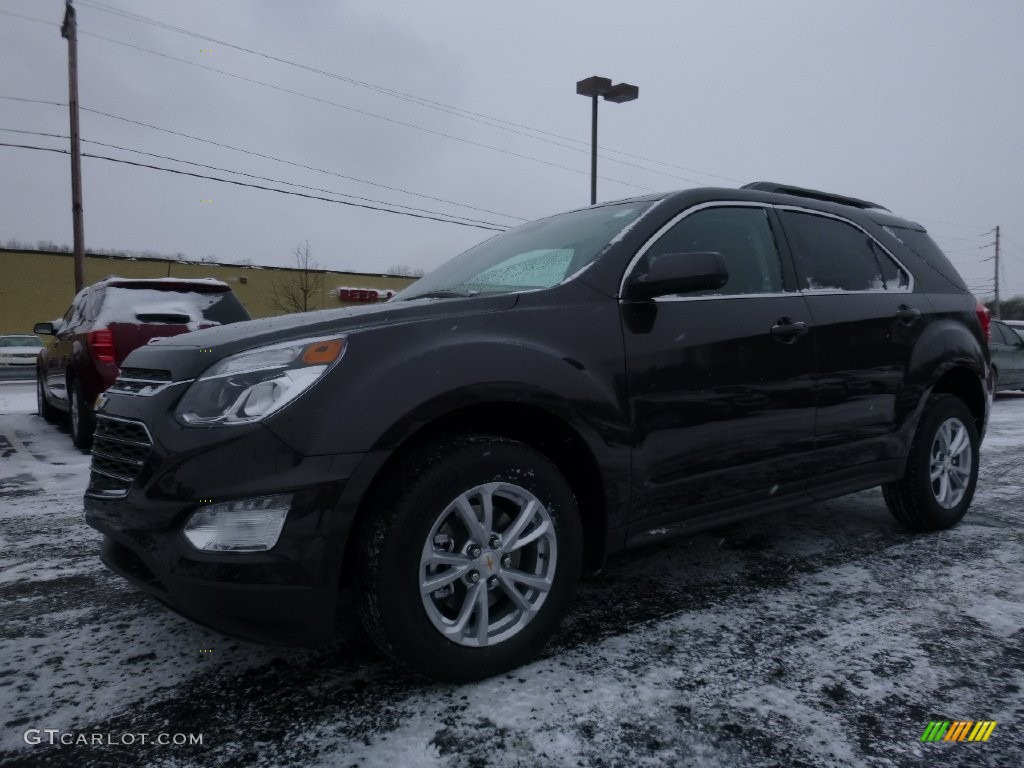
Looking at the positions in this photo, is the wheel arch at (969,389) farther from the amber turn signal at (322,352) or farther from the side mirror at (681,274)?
the amber turn signal at (322,352)

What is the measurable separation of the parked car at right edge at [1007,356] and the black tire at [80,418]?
12.8m

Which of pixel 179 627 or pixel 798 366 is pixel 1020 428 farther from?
pixel 179 627

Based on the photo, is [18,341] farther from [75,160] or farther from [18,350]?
[75,160]

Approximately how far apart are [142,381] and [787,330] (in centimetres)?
245

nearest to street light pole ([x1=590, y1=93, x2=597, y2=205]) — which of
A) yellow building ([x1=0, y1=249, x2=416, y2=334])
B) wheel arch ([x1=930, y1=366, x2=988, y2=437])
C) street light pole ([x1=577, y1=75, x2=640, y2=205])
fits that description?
street light pole ([x1=577, y1=75, x2=640, y2=205])

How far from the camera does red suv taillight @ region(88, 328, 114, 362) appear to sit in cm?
582

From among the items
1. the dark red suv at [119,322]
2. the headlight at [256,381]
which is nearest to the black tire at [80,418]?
the dark red suv at [119,322]

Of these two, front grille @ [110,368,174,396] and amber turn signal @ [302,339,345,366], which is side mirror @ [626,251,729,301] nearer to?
amber turn signal @ [302,339,345,366]

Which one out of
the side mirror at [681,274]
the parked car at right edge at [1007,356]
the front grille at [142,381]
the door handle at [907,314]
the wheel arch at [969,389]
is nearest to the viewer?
the front grille at [142,381]

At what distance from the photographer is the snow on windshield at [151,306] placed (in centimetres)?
598

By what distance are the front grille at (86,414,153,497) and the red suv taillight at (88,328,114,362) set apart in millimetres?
3919

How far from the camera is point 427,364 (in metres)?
2.10

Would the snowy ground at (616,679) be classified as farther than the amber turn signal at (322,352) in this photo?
No

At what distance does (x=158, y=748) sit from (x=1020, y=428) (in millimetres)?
9393
